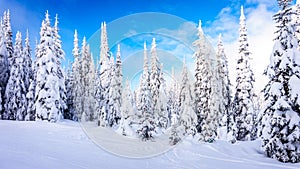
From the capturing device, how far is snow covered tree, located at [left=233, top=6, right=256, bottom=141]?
31.2m

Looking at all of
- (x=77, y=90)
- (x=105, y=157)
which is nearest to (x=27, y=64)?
(x=77, y=90)

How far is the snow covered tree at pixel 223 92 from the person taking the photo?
28.8 m

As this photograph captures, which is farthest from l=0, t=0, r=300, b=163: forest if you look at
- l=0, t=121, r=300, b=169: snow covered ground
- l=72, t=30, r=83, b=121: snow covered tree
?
l=0, t=121, r=300, b=169: snow covered ground

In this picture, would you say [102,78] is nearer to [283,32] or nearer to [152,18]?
[152,18]

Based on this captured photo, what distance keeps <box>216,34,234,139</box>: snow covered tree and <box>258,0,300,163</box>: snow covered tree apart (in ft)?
40.8

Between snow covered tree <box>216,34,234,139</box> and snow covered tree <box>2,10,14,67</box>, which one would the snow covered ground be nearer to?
snow covered tree <box>216,34,234,139</box>

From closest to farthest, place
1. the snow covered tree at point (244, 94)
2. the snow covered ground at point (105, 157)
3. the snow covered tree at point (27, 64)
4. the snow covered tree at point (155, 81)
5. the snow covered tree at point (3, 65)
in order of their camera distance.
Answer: the snow covered ground at point (105, 157), the snow covered tree at point (244, 94), the snow covered tree at point (155, 81), the snow covered tree at point (3, 65), the snow covered tree at point (27, 64)

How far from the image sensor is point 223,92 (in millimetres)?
32344

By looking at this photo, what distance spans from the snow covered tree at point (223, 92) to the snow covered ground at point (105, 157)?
976cm

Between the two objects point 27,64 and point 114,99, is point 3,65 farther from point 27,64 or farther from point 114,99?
point 114,99

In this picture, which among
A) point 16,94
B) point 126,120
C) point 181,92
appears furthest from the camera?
point 16,94

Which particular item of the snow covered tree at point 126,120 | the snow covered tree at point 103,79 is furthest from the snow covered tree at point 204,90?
the snow covered tree at point 103,79

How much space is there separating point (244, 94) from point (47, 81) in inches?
875

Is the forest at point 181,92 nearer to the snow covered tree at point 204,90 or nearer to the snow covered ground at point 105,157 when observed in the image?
the snow covered tree at point 204,90
